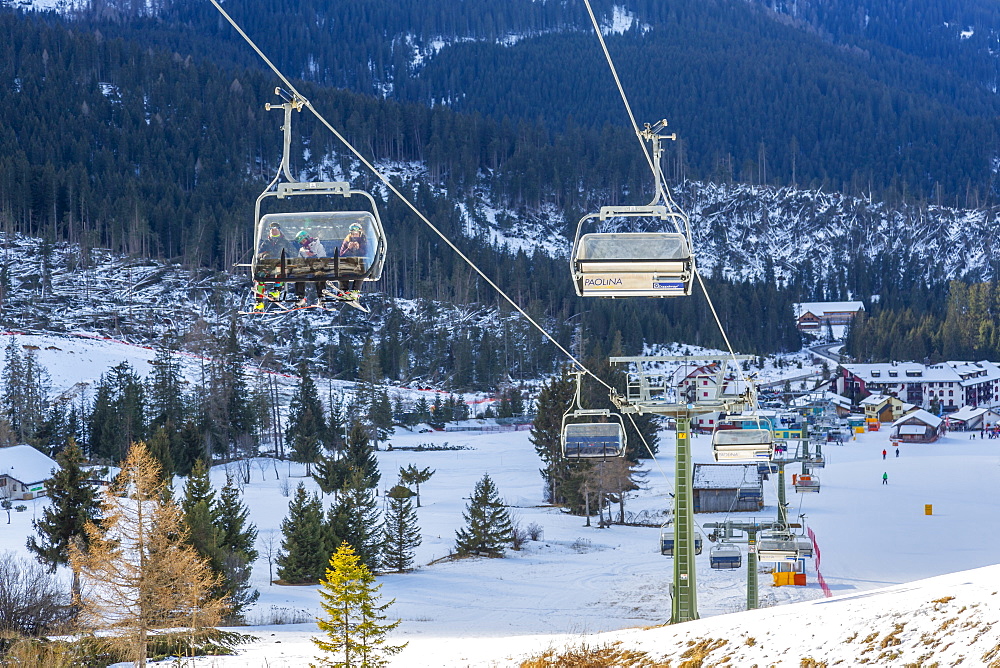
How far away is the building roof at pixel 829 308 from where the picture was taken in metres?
132

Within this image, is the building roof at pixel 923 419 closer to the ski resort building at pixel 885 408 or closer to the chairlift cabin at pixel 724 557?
the ski resort building at pixel 885 408

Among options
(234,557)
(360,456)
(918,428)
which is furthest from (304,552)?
(918,428)

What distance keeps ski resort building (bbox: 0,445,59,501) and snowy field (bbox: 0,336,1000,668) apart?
1.80 meters

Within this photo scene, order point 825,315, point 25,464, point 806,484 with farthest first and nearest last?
point 825,315 < point 25,464 < point 806,484

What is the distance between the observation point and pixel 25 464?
42.4 meters

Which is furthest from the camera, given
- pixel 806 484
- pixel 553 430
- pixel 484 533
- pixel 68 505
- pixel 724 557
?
pixel 553 430

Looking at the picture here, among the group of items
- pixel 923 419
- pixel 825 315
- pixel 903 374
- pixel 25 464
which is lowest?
pixel 25 464

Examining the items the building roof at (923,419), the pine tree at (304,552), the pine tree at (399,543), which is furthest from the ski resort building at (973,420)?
the pine tree at (304,552)

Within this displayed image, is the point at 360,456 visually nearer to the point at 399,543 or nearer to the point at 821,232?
the point at 399,543

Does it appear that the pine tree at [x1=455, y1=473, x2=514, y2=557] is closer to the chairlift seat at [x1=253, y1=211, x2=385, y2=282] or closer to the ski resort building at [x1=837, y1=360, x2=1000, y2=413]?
the chairlift seat at [x1=253, y1=211, x2=385, y2=282]

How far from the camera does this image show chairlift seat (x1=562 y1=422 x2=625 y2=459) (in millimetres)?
20933

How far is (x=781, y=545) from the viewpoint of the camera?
73.0 ft

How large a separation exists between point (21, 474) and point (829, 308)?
109815 mm

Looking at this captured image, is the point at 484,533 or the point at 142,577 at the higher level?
the point at 142,577
